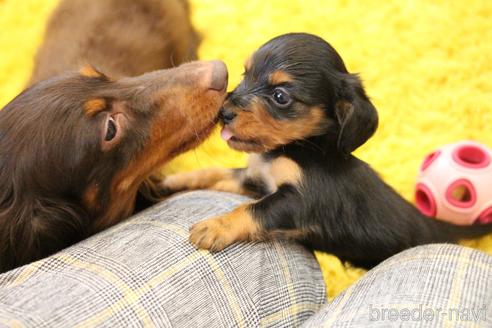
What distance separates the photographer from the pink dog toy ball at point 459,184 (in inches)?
99.2

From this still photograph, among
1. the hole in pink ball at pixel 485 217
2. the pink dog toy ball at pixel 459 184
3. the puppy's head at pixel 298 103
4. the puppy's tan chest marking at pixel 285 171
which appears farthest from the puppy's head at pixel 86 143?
the hole in pink ball at pixel 485 217

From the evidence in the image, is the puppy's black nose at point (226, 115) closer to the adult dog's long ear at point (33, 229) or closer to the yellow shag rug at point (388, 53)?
the adult dog's long ear at point (33, 229)

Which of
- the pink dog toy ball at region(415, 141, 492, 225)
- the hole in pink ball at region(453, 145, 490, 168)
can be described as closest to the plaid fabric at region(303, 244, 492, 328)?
the pink dog toy ball at region(415, 141, 492, 225)

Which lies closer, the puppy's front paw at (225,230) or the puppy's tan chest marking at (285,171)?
the puppy's front paw at (225,230)

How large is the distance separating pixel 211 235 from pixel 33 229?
54 centimetres

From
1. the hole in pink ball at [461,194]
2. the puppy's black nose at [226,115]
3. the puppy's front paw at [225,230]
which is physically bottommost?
the hole in pink ball at [461,194]

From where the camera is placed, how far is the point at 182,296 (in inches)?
60.4

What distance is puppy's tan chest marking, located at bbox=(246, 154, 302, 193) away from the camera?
6.39 feet

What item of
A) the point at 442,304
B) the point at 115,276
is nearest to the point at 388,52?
the point at 442,304

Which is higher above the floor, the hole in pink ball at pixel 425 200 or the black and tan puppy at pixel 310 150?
the black and tan puppy at pixel 310 150

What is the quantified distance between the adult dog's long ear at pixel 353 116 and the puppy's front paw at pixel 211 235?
1.53 feet

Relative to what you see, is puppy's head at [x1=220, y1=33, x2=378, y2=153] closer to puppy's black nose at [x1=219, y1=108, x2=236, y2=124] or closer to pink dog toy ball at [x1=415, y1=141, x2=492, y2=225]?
puppy's black nose at [x1=219, y1=108, x2=236, y2=124]

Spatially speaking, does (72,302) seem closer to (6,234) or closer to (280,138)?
(6,234)

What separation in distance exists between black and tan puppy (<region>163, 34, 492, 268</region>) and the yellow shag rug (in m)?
0.90
